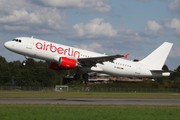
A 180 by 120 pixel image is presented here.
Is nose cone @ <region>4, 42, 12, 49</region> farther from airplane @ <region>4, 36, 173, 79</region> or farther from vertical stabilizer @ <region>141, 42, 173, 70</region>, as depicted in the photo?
vertical stabilizer @ <region>141, 42, 173, 70</region>

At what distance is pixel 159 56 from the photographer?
155 ft

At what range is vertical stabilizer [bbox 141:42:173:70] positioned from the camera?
4641 centimetres

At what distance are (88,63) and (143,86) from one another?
2668 centimetres

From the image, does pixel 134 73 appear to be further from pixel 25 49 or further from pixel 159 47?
pixel 25 49

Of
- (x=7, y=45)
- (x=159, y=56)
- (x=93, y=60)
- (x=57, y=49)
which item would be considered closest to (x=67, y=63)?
(x=57, y=49)

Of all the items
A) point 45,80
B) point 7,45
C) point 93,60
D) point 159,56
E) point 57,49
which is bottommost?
point 45,80

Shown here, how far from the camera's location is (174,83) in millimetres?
61781

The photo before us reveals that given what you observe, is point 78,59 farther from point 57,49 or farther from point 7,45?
point 7,45

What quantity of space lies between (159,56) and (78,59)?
17.3 m

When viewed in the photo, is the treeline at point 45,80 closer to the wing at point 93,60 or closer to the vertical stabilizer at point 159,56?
the vertical stabilizer at point 159,56

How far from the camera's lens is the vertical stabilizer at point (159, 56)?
46.4 meters

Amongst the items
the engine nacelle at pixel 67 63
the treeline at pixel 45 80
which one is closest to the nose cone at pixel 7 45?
the engine nacelle at pixel 67 63

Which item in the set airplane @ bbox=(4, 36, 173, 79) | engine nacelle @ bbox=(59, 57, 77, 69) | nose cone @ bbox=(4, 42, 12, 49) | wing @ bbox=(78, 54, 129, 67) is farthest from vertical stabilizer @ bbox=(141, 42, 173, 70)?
nose cone @ bbox=(4, 42, 12, 49)

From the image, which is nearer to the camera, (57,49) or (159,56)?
(57,49)
